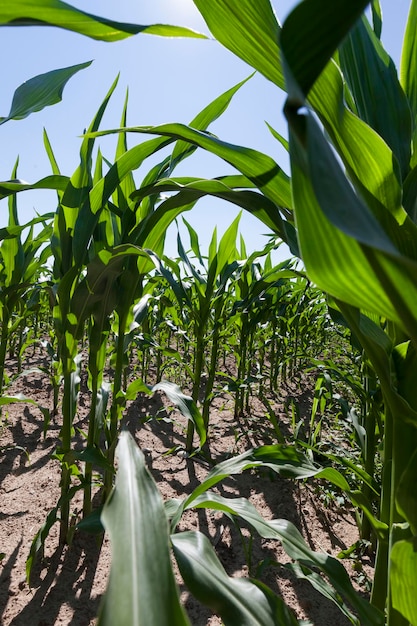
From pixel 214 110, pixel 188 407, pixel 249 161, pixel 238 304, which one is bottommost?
pixel 188 407

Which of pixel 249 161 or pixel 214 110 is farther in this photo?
pixel 214 110

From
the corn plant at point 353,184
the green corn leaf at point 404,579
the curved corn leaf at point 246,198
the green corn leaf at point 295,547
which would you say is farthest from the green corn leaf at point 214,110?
the green corn leaf at point 404,579

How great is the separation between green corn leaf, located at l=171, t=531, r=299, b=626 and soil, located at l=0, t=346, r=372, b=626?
0.36 metres

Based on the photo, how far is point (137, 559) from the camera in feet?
0.94

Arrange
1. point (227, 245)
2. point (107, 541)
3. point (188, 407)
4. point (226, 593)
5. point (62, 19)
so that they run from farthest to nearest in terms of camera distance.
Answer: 1. point (227, 245)
2. point (107, 541)
3. point (188, 407)
4. point (226, 593)
5. point (62, 19)

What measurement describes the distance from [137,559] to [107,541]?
4.46ft

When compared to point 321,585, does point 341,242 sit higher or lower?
higher

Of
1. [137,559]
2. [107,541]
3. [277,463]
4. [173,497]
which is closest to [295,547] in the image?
[277,463]

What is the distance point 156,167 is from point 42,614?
1.33m

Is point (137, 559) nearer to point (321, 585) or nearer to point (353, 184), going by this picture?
point (353, 184)

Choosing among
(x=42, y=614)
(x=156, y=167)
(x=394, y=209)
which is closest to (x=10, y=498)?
(x=42, y=614)

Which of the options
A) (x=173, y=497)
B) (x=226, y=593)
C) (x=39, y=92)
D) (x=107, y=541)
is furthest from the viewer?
(x=173, y=497)

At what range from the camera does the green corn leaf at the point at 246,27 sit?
0.39m

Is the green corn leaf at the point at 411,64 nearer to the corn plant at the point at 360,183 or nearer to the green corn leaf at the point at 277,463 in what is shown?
the corn plant at the point at 360,183
